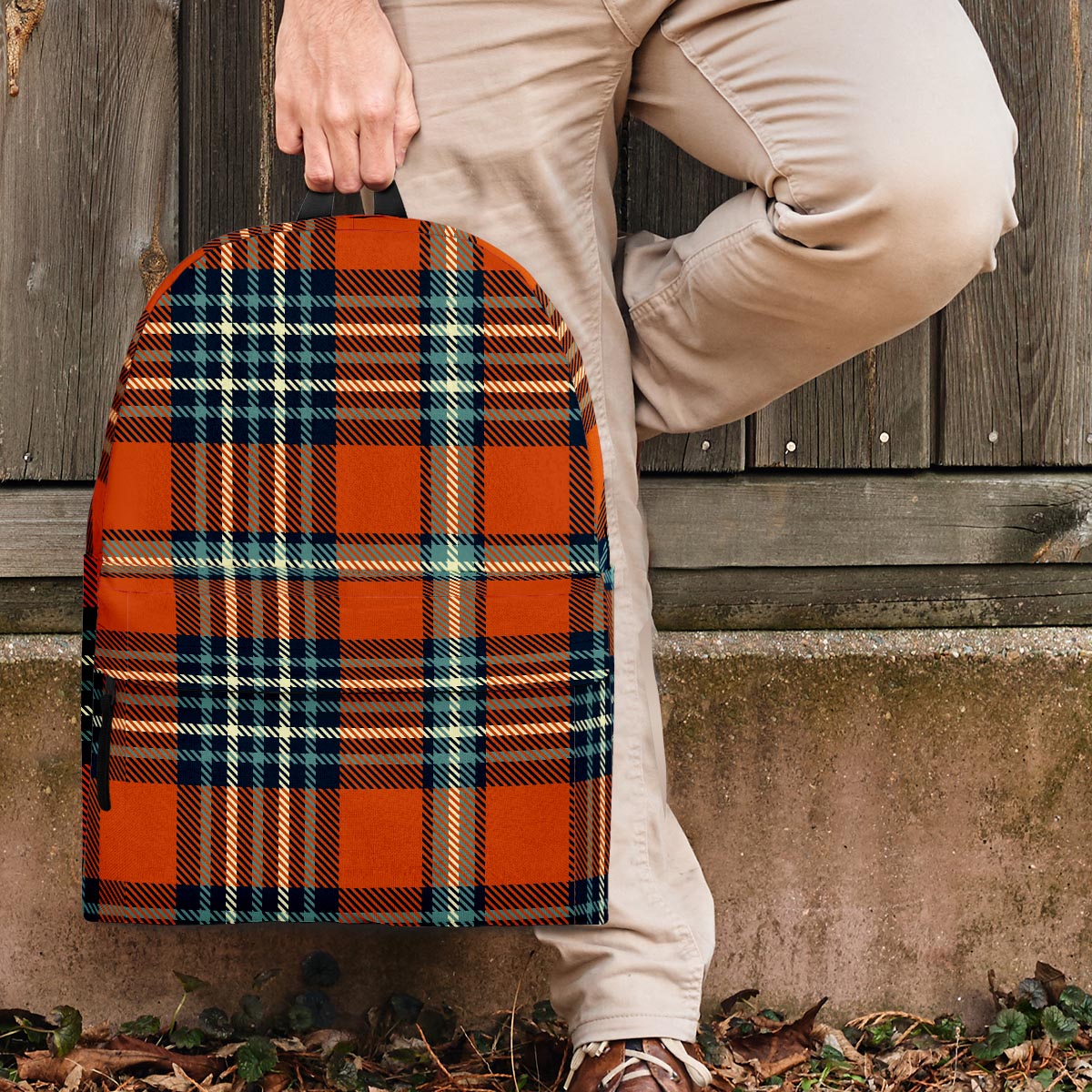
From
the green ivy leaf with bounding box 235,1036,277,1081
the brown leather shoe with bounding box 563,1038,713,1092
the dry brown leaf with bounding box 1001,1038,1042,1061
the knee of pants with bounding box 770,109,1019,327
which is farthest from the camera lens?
the dry brown leaf with bounding box 1001,1038,1042,1061

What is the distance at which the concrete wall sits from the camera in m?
1.45

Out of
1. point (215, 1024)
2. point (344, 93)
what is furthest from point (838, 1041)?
point (344, 93)

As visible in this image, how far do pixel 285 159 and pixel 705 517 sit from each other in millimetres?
751

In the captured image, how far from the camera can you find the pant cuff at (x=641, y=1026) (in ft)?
3.46

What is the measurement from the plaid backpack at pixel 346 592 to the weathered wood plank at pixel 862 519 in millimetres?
564

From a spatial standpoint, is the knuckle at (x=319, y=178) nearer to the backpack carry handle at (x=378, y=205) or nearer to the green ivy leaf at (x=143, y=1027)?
the backpack carry handle at (x=378, y=205)

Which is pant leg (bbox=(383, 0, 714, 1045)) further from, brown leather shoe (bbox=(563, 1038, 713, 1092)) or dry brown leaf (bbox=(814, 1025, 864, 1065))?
dry brown leaf (bbox=(814, 1025, 864, 1065))

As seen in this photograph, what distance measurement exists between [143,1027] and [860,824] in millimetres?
983

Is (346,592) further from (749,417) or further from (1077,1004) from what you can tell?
(1077,1004)

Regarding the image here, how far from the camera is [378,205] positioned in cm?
101

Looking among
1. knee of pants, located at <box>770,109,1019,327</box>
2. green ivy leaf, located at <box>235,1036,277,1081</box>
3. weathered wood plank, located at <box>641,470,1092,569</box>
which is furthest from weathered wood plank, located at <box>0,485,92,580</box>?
knee of pants, located at <box>770,109,1019,327</box>

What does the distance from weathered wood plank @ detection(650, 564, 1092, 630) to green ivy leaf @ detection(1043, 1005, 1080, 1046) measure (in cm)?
52

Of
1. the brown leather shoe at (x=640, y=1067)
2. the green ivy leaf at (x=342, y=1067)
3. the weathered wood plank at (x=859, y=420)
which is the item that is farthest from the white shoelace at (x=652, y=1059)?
the weathered wood plank at (x=859, y=420)

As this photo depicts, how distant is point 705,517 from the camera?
1508 millimetres
